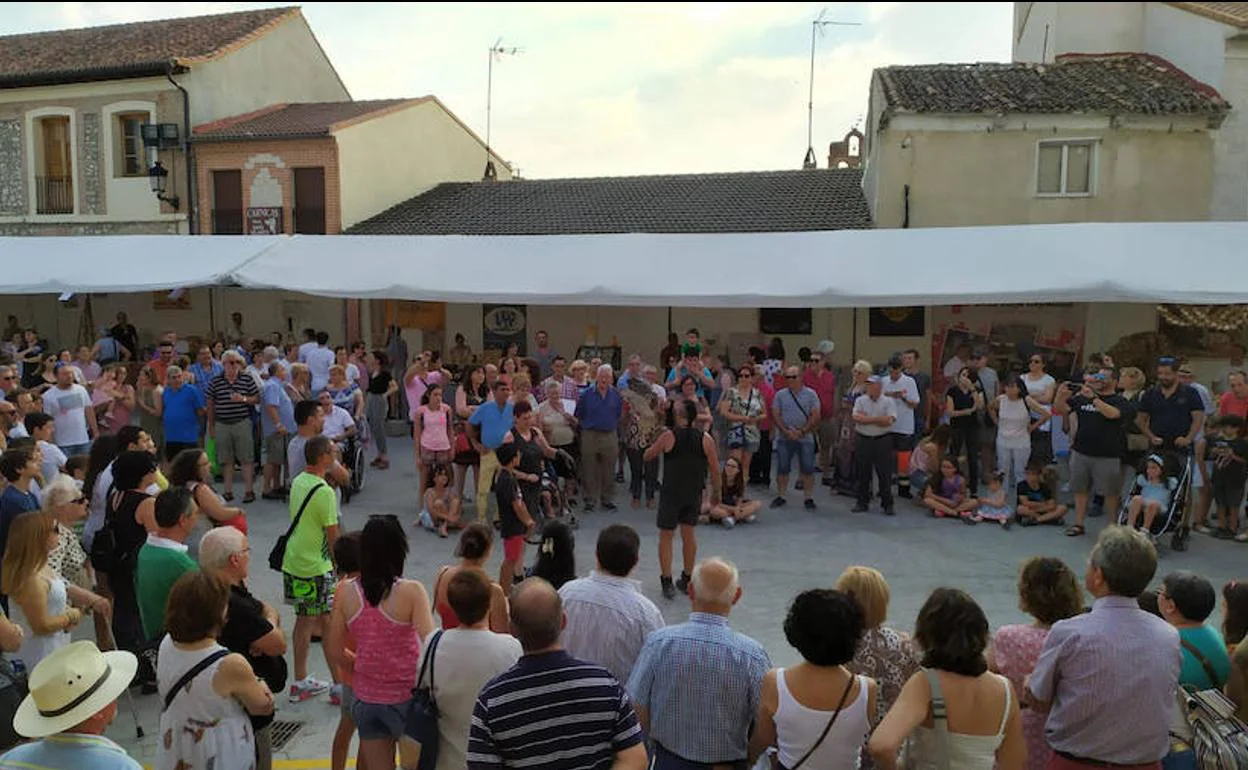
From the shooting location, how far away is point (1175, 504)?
7863 mm

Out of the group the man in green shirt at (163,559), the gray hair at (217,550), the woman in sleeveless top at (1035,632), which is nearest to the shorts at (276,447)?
the man in green shirt at (163,559)

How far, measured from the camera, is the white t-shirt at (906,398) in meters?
9.30

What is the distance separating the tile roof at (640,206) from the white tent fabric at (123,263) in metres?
4.23

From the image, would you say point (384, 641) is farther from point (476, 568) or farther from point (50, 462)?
point (50, 462)

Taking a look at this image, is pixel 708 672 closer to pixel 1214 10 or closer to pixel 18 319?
pixel 1214 10

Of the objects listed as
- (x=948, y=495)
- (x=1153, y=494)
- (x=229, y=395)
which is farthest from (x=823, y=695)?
(x=229, y=395)

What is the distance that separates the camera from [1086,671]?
2.99m

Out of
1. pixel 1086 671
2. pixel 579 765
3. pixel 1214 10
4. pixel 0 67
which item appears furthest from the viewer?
pixel 0 67

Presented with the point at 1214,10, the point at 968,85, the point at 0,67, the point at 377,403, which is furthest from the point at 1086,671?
the point at 0,67

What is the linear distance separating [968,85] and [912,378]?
26.9ft

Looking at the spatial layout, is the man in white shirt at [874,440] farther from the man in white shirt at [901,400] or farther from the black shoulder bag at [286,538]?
the black shoulder bag at [286,538]

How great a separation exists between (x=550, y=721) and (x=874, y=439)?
23.7 ft

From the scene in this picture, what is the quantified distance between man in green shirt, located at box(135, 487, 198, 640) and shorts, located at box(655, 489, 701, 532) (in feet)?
11.5

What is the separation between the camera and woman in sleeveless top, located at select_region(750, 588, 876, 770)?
2801mm
